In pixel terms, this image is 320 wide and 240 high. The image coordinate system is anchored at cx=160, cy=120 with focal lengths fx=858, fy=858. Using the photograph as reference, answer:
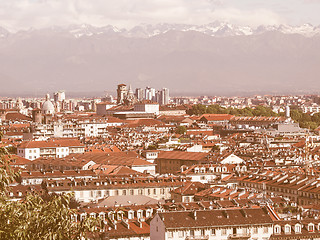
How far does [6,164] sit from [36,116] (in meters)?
145

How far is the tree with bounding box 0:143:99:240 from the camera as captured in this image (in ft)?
54.7

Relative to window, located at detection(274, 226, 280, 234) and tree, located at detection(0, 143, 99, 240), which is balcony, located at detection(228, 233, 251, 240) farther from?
tree, located at detection(0, 143, 99, 240)

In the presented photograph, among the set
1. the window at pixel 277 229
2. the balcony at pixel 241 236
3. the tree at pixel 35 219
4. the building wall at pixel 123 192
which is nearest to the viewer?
the tree at pixel 35 219

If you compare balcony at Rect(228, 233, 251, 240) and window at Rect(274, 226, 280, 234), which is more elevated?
window at Rect(274, 226, 280, 234)

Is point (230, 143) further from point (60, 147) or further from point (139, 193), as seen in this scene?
point (139, 193)

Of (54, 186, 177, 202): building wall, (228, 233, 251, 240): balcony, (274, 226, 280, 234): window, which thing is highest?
(274, 226, 280, 234): window

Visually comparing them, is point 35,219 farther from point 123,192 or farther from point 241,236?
point 123,192

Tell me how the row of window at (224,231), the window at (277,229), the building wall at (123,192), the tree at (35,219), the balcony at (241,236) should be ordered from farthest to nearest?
the building wall at (123,192) → the window at (277,229) → the balcony at (241,236) → the row of window at (224,231) → the tree at (35,219)

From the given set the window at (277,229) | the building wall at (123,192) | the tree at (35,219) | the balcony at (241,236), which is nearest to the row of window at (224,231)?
the balcony at (241,236)

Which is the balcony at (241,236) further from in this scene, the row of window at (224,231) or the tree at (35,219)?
the tree at (35,219)

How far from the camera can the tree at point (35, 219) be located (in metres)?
16.7

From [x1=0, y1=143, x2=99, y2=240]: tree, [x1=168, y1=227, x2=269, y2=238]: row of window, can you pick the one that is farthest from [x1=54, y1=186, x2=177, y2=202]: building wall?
[x1=0, y1=143, x2=99, y2=240]: tree

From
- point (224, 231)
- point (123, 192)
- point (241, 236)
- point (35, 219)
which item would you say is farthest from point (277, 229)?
point (123, 192)

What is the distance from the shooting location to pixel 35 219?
675 inches
